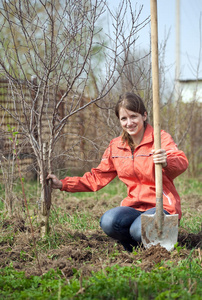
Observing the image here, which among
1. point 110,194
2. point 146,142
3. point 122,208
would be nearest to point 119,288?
point 122,208

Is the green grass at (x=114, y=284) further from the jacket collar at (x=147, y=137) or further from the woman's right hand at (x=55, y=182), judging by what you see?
the jacket collar at (x=147, y=137)

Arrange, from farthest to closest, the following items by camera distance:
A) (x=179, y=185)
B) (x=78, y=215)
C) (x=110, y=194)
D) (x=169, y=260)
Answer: (x=179, y=185), (x=110, y=194), (x=78, y=215), (x=169, y=260)

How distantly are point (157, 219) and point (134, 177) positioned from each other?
1.67 ft

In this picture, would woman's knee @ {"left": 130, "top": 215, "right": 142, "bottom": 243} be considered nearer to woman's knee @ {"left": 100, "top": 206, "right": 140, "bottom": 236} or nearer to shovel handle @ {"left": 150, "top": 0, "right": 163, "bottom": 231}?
woman's knee @ {"left": 100, "top": 206, "right": 140, "bottom": 236}

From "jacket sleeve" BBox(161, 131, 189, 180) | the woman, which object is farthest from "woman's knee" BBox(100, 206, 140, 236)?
"jacket sleeve" BBox(161, 131, 189, 180)

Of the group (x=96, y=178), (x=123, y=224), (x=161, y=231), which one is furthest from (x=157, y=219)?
(x=96, y=178)

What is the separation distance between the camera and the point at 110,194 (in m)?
6.61

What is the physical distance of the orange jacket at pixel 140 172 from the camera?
309 centimetres

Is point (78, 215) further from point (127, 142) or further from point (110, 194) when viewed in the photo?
point (110, 194)

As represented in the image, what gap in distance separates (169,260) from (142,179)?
802 millimetres

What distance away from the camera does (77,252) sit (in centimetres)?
289

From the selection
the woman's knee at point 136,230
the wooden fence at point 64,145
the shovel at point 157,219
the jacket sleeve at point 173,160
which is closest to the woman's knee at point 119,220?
the woman's knee at point 136,230

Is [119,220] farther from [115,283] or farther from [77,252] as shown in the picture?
[115,283]

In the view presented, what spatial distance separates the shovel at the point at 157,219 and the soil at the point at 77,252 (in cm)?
10
